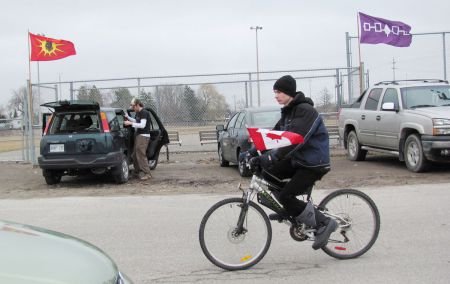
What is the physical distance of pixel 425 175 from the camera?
1067 cm

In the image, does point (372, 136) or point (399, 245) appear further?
point (372, 136)

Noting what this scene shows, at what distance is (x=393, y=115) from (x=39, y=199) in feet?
25.4

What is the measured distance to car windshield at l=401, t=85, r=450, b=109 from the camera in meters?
11.4

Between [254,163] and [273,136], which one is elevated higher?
[273,136]

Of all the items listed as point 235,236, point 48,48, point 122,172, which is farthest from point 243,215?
point 48,48

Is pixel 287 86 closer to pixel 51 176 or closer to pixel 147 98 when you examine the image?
pixel 51 176

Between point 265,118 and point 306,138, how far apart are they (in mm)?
6460

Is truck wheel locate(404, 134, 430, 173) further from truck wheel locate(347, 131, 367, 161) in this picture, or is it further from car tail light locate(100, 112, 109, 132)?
car tail light locate(100, 112, 109, 132)

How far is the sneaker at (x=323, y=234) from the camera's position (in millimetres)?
4996

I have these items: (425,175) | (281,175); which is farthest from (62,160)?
(425,175)

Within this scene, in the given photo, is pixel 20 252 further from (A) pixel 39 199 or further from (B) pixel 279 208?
(A) pixel 39 199

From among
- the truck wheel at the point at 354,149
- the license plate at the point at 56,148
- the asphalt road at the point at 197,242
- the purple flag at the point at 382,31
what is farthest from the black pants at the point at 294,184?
the purple flag at the point at 382,31

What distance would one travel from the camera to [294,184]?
15.9 ft

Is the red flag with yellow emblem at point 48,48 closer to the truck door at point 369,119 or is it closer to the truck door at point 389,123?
the truck door at point 369,119
